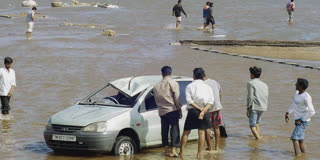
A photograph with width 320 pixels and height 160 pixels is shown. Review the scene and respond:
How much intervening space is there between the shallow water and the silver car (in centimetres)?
31

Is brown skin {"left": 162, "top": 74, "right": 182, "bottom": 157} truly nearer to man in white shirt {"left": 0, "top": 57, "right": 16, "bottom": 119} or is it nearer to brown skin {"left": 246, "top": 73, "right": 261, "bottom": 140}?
brown skin {"left": 246, "top": 73, "right": 261, "bottom": 140}

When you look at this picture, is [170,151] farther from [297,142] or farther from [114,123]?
[297,142]

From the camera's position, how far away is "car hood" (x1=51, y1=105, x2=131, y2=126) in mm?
10812

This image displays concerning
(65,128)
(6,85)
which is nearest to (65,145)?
(65,128)

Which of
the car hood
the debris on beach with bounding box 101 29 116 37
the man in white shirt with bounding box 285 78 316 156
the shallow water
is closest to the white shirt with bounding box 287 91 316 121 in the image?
the man in white shirt with bounding box 285 78 316 156

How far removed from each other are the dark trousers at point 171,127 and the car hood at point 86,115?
0.66 m

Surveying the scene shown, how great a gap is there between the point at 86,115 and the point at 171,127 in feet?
4.61

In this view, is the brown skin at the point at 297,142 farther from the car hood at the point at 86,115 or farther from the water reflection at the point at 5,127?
the water reflection at the point at 5,127

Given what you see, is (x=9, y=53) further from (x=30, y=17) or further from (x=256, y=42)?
(x=256, y=42)

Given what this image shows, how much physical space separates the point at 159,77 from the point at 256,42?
1670cm

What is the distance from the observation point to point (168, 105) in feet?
35.8

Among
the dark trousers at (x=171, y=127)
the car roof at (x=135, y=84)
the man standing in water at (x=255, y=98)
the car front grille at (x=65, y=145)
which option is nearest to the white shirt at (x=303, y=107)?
the man standing in water at (x=255, y=98)

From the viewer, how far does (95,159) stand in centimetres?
1091

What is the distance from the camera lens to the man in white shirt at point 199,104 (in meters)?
10.7
